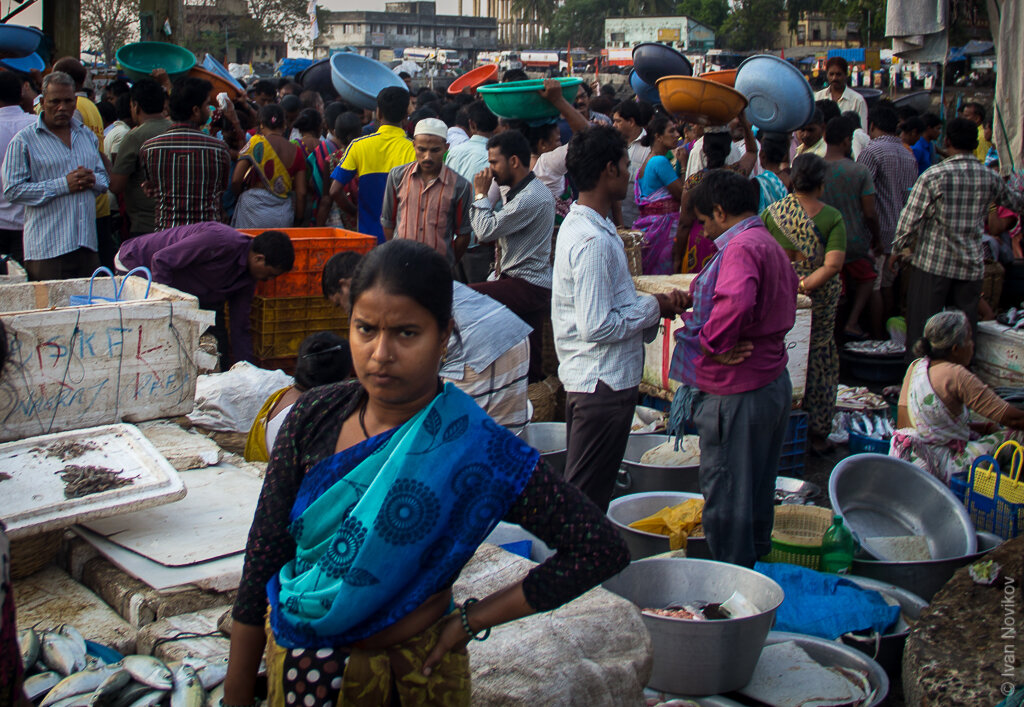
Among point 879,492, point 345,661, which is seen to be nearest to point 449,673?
point 345,661

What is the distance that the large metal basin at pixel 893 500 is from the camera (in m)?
4.27

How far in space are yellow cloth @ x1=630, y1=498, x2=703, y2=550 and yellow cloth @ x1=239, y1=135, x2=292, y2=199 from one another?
168 inches

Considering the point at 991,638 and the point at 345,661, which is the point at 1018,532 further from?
the point at 345,661

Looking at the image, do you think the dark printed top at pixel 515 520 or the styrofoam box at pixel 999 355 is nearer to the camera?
the dark printed top at pixel 515 520

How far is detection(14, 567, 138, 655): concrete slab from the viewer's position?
2916 millimetres

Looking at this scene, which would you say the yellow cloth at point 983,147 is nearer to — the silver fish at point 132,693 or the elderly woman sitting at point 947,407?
the elderly woman sitting at point 947,407

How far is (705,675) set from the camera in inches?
119

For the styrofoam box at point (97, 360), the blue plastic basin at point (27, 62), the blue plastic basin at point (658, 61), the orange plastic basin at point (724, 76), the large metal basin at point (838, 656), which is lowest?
the large metal basin at point (838, 656)

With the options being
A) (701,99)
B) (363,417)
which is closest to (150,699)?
(363,417)

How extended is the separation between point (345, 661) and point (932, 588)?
118 inches

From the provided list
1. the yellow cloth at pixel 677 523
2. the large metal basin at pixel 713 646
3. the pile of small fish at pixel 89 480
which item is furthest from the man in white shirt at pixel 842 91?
the pile of small fish at pixel 89 480

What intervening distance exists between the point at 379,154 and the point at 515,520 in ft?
18.8

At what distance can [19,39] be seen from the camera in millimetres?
10445

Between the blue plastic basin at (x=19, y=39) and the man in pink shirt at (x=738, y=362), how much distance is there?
9.33 meters
